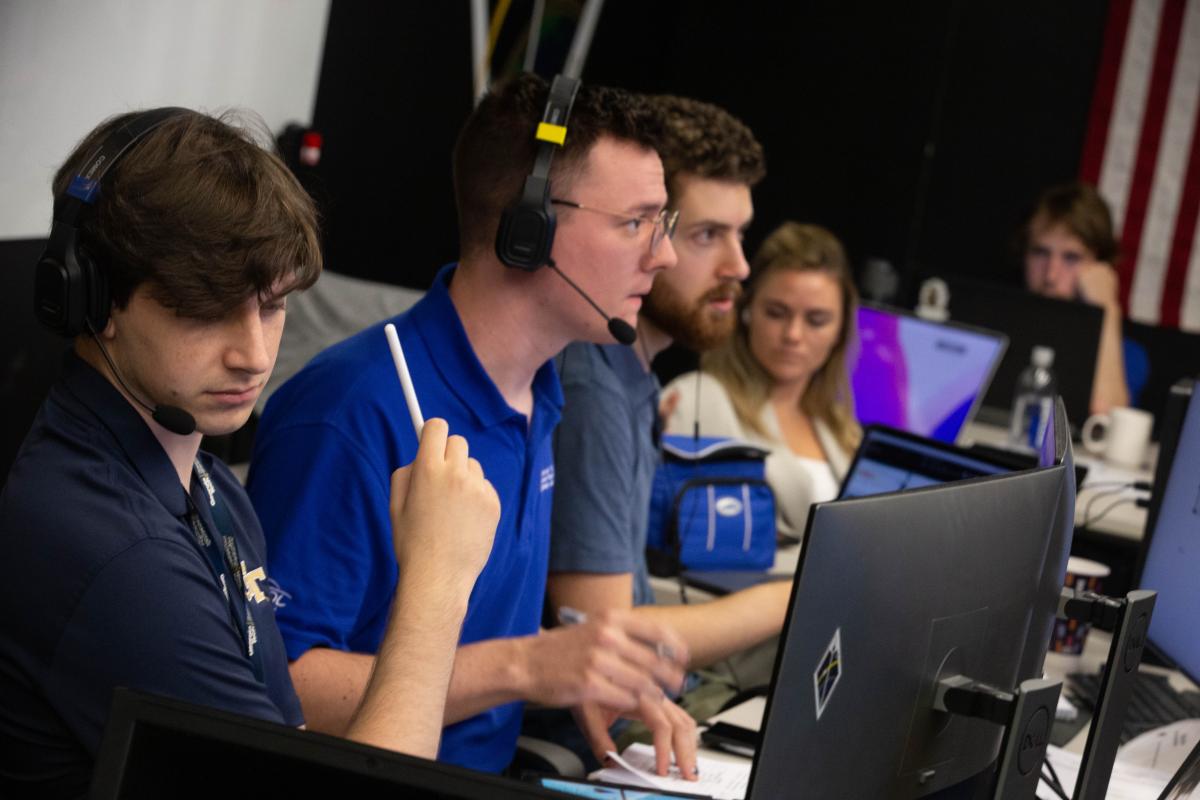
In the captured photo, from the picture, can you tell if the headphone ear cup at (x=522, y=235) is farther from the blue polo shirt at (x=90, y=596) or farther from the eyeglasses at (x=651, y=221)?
the blue polo shirt at (x=90, y=596)

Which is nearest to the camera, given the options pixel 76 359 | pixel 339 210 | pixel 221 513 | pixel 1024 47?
pixel 76 359

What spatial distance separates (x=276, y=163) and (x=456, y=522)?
353mm

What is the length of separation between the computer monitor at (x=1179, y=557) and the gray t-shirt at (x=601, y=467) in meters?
0.74

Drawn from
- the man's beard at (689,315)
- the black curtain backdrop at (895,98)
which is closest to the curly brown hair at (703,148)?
the man's beard at (689,315)

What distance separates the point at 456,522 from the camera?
47.6 inches

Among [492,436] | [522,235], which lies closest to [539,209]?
[522,235]

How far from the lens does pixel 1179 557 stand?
1.87 m

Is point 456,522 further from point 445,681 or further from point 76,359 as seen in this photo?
point 76,359

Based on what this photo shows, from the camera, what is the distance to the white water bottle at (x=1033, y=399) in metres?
3.72

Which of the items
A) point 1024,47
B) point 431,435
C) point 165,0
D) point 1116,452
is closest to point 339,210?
point 165,0

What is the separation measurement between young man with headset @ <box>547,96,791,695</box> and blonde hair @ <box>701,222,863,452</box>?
680 millimetres

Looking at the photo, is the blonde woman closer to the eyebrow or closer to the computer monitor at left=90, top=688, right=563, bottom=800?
the eyebrow

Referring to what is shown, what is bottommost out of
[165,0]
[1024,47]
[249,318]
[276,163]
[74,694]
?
[74,694]

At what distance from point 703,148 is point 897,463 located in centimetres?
62
